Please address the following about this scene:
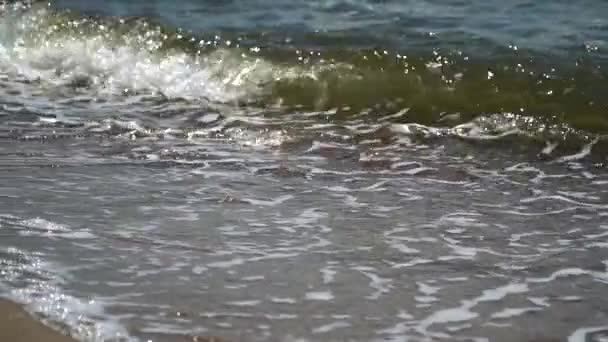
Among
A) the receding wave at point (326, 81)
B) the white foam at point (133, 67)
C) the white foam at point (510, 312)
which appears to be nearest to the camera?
the white foam at point (510, 312)

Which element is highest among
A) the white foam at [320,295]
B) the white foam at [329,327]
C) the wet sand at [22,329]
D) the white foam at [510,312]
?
the wet sand at [22,329]

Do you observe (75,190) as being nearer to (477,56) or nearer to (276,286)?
(276,286)

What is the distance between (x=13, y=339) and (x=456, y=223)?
5.98ft

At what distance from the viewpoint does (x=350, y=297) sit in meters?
3.14

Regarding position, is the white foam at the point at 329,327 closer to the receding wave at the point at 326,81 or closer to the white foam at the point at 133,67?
the receding wave at the point at 326,81

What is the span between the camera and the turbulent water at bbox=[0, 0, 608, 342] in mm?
3074

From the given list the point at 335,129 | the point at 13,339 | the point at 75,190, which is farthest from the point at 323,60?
the point at 13,339

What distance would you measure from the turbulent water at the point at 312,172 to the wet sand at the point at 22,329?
0.06 m

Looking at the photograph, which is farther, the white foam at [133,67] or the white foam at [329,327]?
the white foam at [133,67]

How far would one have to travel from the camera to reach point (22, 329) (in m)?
2.83

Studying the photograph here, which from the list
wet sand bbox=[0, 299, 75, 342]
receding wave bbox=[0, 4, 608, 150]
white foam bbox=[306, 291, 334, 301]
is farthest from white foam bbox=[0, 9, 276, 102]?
wet sand bbox=[0, 299, 75, 342]

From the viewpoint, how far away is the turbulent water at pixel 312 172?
3.07 m

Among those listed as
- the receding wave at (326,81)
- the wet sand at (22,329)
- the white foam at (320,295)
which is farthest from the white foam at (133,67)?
the wet sand at (22,329)

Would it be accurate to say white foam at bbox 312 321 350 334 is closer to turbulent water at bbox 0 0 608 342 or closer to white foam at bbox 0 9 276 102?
turbulent water at bbox 0 0 608 342
